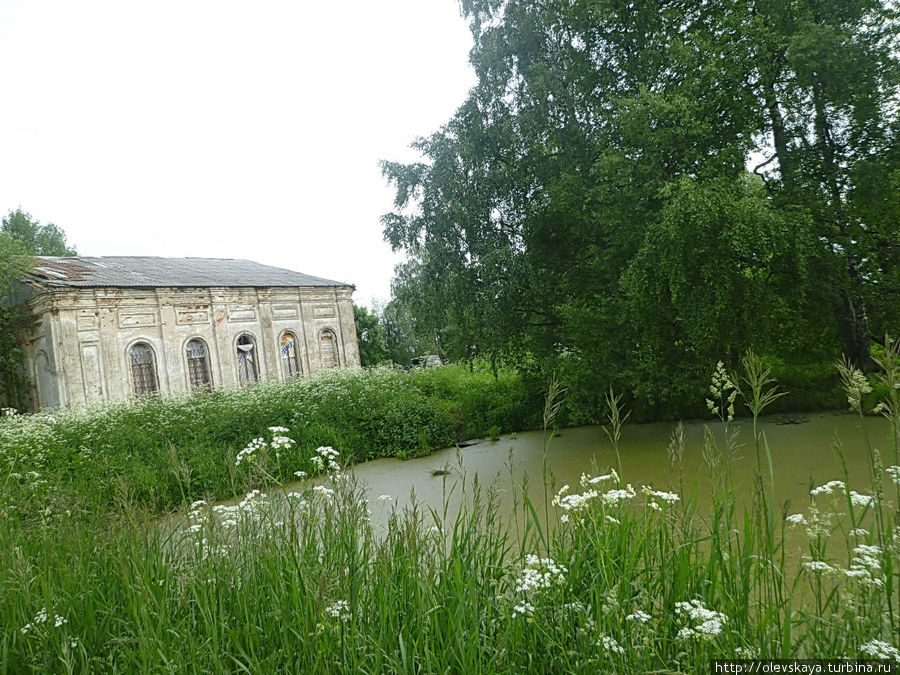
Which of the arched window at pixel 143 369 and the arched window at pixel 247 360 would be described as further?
the arched window at pixel 247 360

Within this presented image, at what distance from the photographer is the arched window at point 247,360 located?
22797 mm

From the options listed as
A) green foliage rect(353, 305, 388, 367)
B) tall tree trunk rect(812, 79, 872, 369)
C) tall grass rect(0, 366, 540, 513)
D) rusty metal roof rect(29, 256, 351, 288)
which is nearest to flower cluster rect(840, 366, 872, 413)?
tall grass rect(0, 366, 540, 513)

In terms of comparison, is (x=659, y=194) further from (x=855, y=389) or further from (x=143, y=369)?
(x=143, y=369)

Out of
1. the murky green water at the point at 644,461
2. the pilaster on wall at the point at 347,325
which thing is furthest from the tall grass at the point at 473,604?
the pilaster on wall at the point at 347,325

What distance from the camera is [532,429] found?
10.9 m

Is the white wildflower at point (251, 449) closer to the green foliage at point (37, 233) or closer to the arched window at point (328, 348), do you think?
the arched window at point (328, 348)

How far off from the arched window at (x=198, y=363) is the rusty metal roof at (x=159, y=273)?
2.41 meters

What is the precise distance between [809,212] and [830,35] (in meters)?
2.15

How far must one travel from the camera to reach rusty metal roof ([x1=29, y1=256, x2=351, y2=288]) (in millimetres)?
18844

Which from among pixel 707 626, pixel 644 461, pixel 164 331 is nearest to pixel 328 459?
pixel 707 626

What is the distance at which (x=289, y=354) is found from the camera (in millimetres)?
24609

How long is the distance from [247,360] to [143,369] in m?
4.18

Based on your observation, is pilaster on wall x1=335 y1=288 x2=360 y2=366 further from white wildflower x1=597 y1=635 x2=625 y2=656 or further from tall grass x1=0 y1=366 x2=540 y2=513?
white wildflower x1=597 y1=635 x2=625 y2=656

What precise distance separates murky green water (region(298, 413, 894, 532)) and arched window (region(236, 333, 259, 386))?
15457 millimetres
